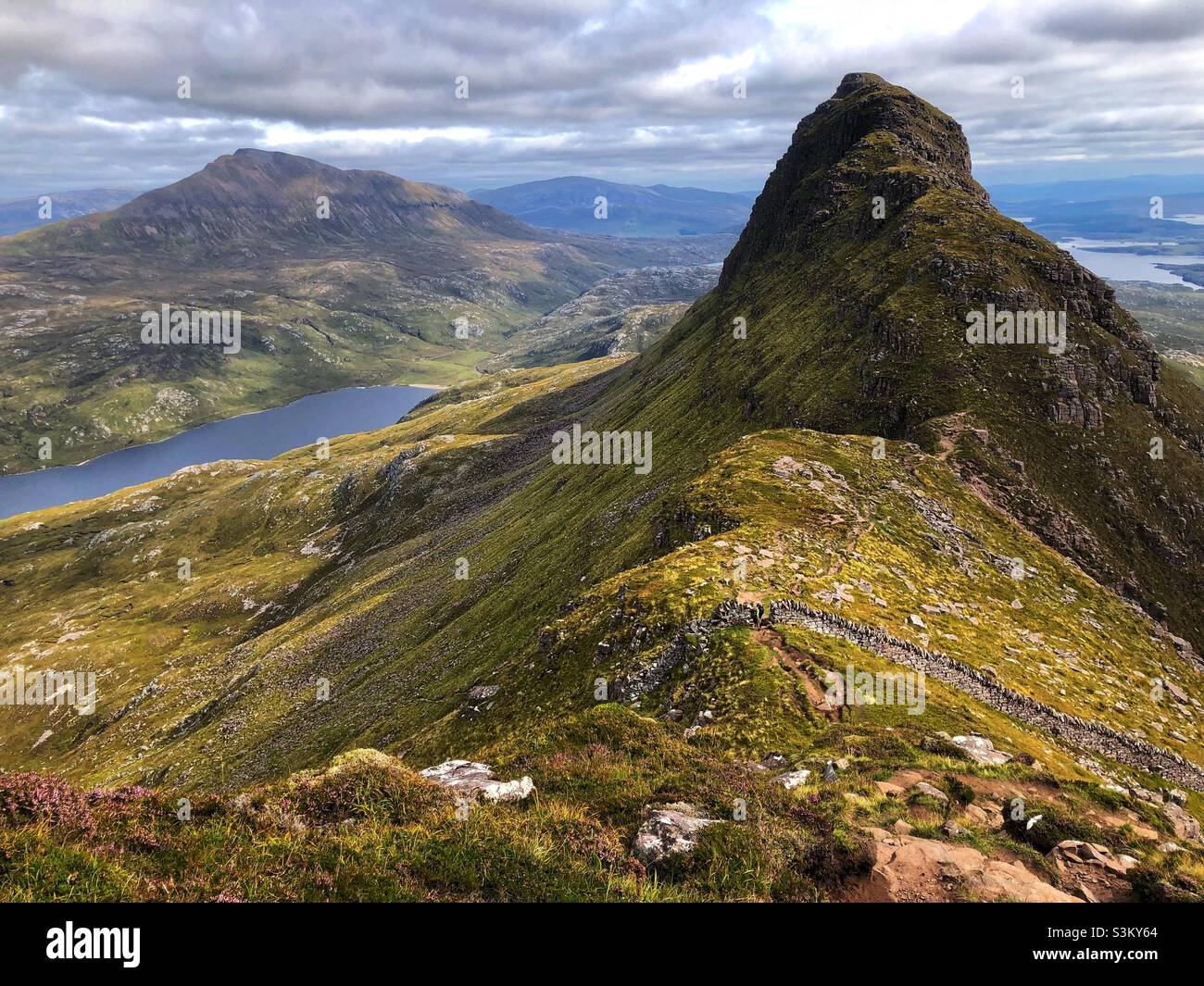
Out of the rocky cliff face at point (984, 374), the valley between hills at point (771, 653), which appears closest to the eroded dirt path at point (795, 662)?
the valley between hills at point (771, 653)

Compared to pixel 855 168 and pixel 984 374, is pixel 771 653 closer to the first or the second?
pixel 984 374

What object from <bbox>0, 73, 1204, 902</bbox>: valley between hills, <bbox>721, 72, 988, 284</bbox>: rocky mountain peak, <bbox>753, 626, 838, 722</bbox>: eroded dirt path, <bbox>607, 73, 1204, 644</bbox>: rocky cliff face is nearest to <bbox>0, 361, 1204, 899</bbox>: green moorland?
<bbox>0, 73, 1204, 902</bbox>: valley between hills

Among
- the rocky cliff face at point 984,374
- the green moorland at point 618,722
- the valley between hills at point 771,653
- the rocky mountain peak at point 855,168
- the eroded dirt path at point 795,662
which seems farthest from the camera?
the rocky mountain peak at point 855,168

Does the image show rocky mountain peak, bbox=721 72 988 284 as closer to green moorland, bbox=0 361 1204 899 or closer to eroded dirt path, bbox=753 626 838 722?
green moorland, bbox=0 361 1204 899

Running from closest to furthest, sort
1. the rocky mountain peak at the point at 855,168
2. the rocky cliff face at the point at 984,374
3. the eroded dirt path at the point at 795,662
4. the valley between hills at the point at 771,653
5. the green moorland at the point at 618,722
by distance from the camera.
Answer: the green moorland at the point at 618,722, the valley between hills at the point at 771,653, the eroded dirt path at the point at 795,662, the rocky cliff face at the point at 984,374, the rocky mountain peak at the point at 855,168

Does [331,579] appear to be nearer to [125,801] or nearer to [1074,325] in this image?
[125,801]

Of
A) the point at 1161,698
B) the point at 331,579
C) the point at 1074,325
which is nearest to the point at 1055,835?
the point at 1161,698

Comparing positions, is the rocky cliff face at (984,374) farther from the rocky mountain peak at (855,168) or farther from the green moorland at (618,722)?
the green moorland at (618,722)
